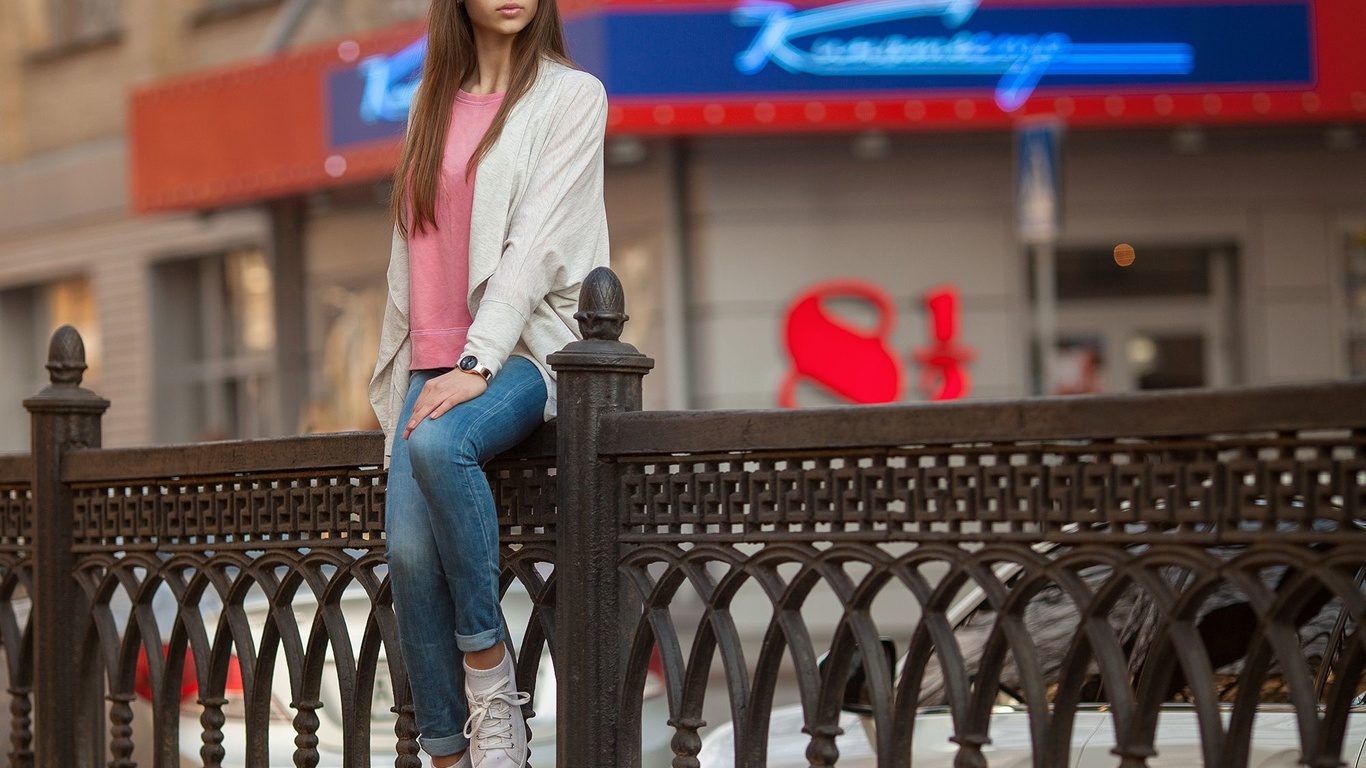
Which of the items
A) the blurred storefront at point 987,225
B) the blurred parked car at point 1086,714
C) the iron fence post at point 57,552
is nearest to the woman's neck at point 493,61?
the blurred parked car at point 1086,714

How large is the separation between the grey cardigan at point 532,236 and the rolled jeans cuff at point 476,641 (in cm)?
42

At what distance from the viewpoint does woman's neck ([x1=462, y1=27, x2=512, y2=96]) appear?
3.64 meters

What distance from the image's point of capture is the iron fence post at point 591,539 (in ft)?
11.0

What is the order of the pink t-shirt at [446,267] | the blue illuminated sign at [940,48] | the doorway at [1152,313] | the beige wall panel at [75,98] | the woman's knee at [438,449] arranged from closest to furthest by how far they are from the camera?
the woman's knee at [438,449] → the pink t-shirt at [446,267] → the blue illuminated sign at [940,48] → the doorway at [1152,313] → the beige wall panel at [75,98]

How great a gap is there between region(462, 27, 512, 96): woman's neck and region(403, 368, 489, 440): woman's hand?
664 millimetres

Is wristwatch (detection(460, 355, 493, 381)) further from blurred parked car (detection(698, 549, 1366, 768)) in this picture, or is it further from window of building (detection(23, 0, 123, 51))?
window of building (detection(23, 0, 123, 51))

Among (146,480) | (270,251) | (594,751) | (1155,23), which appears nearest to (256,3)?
(270,251)

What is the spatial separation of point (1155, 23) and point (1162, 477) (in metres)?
11.4

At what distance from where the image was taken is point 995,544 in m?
2.83

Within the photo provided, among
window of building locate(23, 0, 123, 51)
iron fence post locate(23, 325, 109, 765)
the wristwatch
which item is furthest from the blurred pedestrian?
window of building locate(23, 0, 123, 51)

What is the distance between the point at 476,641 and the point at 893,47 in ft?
34.1

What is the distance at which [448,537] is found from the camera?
3.31 metres

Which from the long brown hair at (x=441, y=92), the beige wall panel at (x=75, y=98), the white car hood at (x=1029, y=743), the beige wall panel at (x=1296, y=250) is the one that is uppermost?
the beige wall panel at (x=75, y=98)

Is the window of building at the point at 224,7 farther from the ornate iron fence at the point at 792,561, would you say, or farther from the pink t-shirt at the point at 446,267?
the pink t-shirt at the point at 446,267
